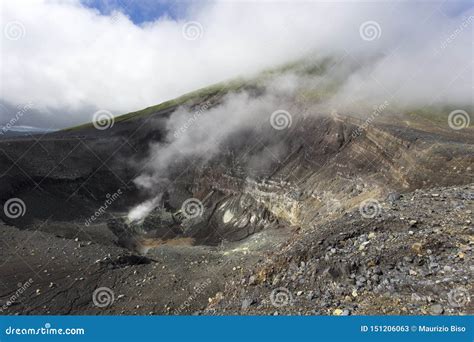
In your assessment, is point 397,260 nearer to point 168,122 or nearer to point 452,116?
point 452,116

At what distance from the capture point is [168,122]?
59688mm

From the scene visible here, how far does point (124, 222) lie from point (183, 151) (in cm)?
1566

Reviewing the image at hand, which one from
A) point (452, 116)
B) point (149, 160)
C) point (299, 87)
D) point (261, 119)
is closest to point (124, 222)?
point (149, 160)

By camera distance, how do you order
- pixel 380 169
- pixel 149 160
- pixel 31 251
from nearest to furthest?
pixel 31 251
pixel 380 169
pixel 149 160
